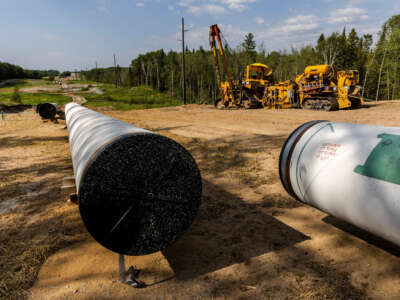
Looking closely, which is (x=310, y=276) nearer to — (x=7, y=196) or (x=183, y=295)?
(x=183, y=295)

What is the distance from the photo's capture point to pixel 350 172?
3.03 m

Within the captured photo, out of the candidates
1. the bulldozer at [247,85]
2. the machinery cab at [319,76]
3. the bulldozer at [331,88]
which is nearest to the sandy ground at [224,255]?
the bulldozer at [331,88]

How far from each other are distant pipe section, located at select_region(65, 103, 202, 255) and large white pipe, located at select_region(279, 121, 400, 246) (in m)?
1.74

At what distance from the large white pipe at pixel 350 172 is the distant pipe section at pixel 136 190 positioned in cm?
174

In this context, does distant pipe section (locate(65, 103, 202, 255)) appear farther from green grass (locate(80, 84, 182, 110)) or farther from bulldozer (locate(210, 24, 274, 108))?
green grass (locate(80, 84, 182, 110))

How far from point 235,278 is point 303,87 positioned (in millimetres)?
20370

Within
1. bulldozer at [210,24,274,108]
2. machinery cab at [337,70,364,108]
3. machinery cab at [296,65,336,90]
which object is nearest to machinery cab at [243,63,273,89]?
bulldozer at [210,24,274,108]

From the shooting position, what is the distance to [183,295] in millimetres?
2908

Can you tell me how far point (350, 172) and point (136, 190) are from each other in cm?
253

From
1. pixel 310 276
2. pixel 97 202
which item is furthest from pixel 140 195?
pixel 310 276

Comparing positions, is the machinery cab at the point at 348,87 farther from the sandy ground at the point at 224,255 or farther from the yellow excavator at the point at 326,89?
the sandy ground at the point at 224,255

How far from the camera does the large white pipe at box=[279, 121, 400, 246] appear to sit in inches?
105

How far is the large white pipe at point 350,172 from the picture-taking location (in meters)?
2.66

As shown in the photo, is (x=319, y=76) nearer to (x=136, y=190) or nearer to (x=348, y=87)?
(x=348, y=87)
